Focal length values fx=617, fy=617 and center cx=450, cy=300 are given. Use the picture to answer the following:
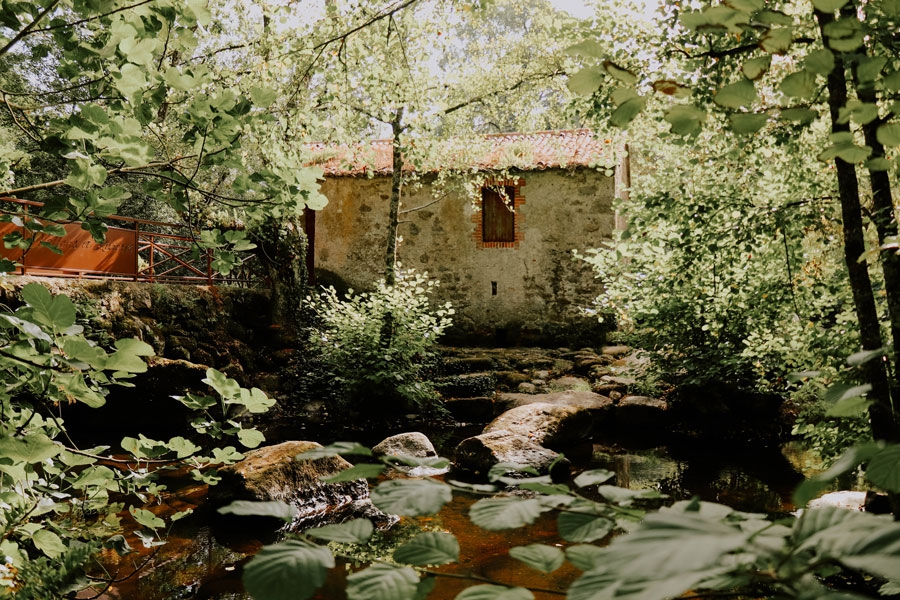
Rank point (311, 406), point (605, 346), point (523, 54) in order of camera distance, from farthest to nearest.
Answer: point (605, 346) → point (523, 54) → point (311, 406)

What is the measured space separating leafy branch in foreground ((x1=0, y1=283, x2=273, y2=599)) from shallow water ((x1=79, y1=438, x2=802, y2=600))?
1711 millimetres

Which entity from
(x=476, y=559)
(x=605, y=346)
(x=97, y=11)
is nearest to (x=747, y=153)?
(x=476, y=559)

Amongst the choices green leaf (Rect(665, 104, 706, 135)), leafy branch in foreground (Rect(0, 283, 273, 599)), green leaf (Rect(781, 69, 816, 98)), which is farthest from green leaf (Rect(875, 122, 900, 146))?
leafy branch in foreground (Rect(0, 283, 273, 599))

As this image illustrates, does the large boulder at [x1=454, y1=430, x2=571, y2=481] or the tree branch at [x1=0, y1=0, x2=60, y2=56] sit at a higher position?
the tree branch at [x1=0, y1=0, x2=60, y2=56]

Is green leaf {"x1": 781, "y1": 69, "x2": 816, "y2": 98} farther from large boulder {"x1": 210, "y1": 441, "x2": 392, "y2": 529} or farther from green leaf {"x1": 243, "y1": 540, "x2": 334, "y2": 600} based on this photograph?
large boulder {"x1": 210, "y1": 441, "x2": 392, "y2": 529}

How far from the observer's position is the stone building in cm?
1440

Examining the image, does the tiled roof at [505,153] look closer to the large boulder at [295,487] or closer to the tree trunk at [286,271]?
the tree trunk at [286,271]

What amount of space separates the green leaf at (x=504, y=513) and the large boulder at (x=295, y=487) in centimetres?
509

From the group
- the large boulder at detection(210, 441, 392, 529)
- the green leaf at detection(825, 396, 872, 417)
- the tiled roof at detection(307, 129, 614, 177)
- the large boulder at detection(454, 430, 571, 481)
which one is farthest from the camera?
the tiled roof at detection(307, 129, 614, 177)

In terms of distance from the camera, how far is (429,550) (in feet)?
2.67

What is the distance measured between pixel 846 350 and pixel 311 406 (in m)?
8.28

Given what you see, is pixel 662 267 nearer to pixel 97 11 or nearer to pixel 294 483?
pixel 294 483

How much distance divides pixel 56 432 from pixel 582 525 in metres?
1.84

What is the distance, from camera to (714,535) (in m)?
0.53
